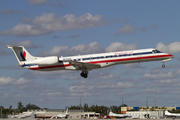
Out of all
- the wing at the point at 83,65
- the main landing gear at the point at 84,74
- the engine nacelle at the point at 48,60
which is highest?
the engine nacelle at the point at 48,60

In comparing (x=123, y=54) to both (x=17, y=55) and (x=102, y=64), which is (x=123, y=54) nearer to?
(x=102, y=64)

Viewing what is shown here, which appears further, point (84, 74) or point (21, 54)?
point (21, 54)

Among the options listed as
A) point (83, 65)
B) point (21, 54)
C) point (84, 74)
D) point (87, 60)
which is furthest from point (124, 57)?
point (21, 54)

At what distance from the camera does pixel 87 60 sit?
1961 inches

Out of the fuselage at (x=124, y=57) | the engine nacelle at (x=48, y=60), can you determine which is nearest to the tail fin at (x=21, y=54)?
the engine nacelle at (x=48, y=60)

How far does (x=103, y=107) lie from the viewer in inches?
5586

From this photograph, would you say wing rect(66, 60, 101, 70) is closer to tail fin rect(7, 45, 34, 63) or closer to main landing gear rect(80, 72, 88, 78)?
main landing gear rect(80, 72, 88, 78)

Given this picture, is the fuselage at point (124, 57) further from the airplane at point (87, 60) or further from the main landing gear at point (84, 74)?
the main landing gear at point (84, 74)

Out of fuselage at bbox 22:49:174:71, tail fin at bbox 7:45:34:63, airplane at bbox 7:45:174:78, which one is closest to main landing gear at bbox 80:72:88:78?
airplane at bbox 7:45:174:78

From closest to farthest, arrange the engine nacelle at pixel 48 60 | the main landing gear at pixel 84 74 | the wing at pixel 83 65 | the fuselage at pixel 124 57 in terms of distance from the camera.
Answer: the fuselage at pixel 124 57 < the wing at pixel 83 65 < the engine nacelle at pixel 48 60 < the main landing gear at pixel 84 74

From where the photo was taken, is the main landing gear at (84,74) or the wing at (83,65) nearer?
the wing at (83,65)

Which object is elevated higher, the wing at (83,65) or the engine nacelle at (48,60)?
the engine nacelle at (48,60)

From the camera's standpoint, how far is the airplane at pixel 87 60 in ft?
158

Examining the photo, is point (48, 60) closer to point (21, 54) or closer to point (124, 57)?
point (21, 54)
